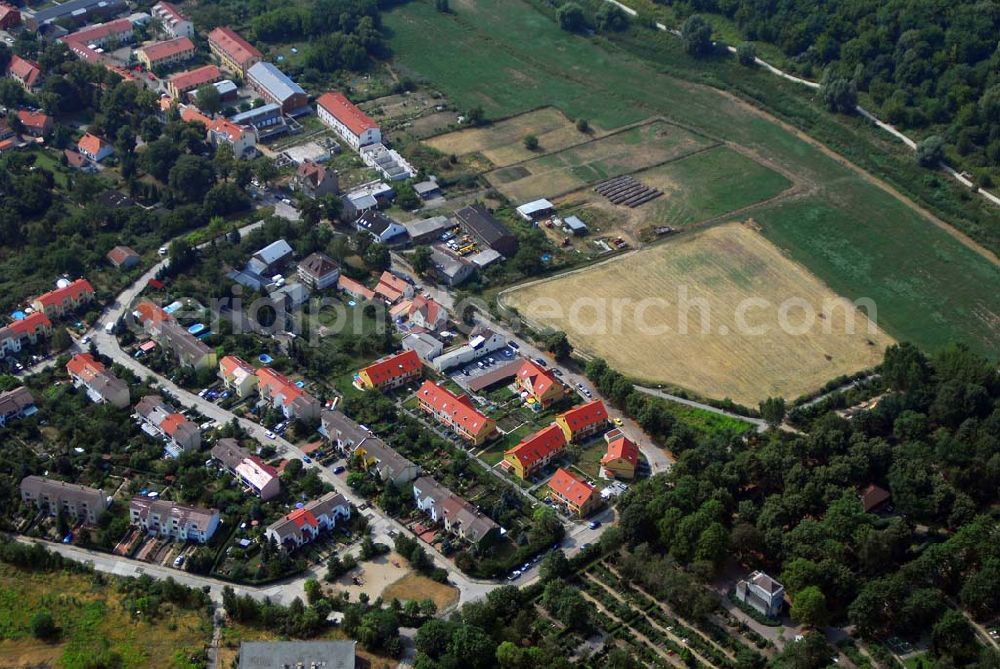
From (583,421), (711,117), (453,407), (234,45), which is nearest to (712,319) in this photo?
(583,421)

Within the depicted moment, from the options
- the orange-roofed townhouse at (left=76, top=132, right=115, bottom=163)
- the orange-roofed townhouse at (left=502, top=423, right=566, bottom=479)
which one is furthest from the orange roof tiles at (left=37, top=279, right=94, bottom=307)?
the orange-roofed townhouse at (left=502, top=423, right=566, bottom=479)

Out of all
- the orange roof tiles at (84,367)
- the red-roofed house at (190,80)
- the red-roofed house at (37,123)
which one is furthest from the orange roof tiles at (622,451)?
the red-roofed house at (37,123)

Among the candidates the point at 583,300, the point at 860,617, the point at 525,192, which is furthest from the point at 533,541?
the point at 525,192

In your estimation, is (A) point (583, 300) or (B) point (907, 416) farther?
(A) point (583, 300)

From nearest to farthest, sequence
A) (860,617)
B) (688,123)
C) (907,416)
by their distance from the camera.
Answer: (860,617)
(907,416)
(688,123)

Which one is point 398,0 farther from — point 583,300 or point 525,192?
point 583,300

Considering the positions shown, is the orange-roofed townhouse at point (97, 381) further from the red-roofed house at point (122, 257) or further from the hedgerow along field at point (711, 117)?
the hedgerow along field at point (711, 117)
